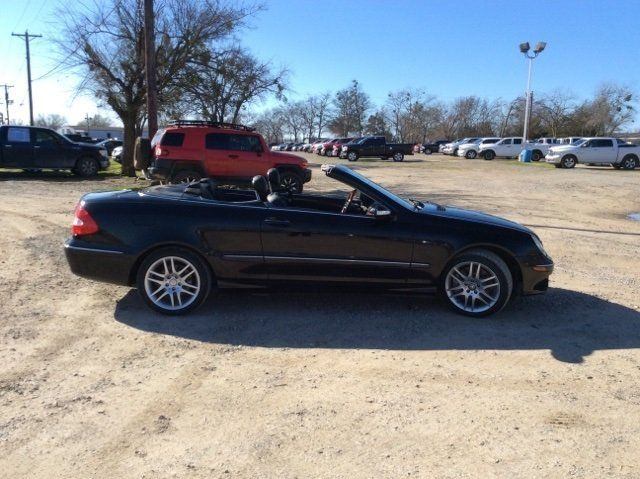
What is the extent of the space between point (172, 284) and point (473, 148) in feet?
140

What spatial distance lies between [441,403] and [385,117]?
94.3 meters

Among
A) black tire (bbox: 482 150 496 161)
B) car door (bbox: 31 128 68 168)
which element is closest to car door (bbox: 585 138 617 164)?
black tire (bbox: 482 150 496 161)

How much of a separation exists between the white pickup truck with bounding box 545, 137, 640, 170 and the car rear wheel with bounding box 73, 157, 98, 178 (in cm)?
2504

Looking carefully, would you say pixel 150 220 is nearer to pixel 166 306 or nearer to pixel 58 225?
pixel 166 306

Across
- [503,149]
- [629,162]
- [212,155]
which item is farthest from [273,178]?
[503,149]

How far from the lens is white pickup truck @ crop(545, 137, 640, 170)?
3047 centimetres

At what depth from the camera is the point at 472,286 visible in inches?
191

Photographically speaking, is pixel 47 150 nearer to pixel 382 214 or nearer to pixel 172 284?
pixel 172 284

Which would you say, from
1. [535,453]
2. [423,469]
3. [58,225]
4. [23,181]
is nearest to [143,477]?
[423,469]

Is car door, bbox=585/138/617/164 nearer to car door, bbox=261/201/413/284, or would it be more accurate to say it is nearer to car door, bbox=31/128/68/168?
car door, bbox=31/128/68/168

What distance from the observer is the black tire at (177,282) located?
468 cm

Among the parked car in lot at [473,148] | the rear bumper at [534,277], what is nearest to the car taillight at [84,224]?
the rear bumper at [534,277]

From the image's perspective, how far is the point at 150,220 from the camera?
466 centimetres

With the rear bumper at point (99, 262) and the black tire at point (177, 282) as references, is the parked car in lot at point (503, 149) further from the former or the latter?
the rear bumper at point (99, 262)
